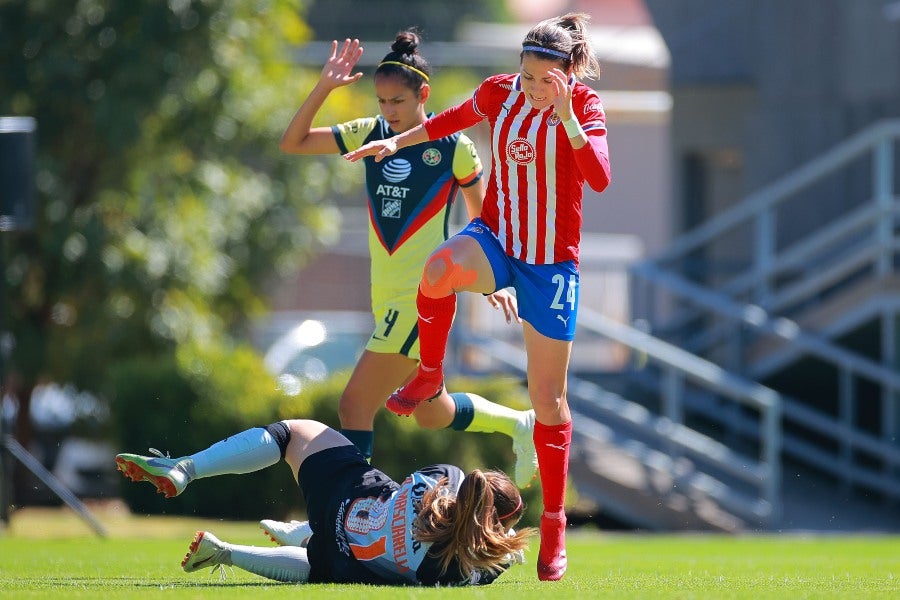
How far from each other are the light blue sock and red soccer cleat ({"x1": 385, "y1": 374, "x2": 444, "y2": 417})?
2.39 feet

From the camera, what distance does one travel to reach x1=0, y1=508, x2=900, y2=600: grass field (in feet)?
20.3

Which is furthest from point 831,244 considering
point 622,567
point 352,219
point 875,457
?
point 352,219

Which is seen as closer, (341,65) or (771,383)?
(341,65)

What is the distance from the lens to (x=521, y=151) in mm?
7031

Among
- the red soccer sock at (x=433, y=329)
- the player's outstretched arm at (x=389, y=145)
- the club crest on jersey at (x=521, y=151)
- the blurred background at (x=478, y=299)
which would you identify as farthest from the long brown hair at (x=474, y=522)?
the blurred background at (x=478, y=299)

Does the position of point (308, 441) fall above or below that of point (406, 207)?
below

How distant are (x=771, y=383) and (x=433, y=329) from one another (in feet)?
35.2

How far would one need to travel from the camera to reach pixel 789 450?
16.0m

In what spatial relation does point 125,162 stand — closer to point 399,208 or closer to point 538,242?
point 399,208

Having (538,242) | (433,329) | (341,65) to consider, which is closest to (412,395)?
(433,329)

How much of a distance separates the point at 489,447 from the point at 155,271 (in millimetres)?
5278

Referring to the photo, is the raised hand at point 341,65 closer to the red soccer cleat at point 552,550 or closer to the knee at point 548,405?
the knee at point 548,405

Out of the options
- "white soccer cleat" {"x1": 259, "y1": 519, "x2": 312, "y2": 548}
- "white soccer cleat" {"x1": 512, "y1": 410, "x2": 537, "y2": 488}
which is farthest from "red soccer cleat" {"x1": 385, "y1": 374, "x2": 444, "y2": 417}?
"white soccer cleat" {"x1": 512, "y1": 410, "x2": 537, "y2": 488}

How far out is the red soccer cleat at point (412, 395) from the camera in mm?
7207
